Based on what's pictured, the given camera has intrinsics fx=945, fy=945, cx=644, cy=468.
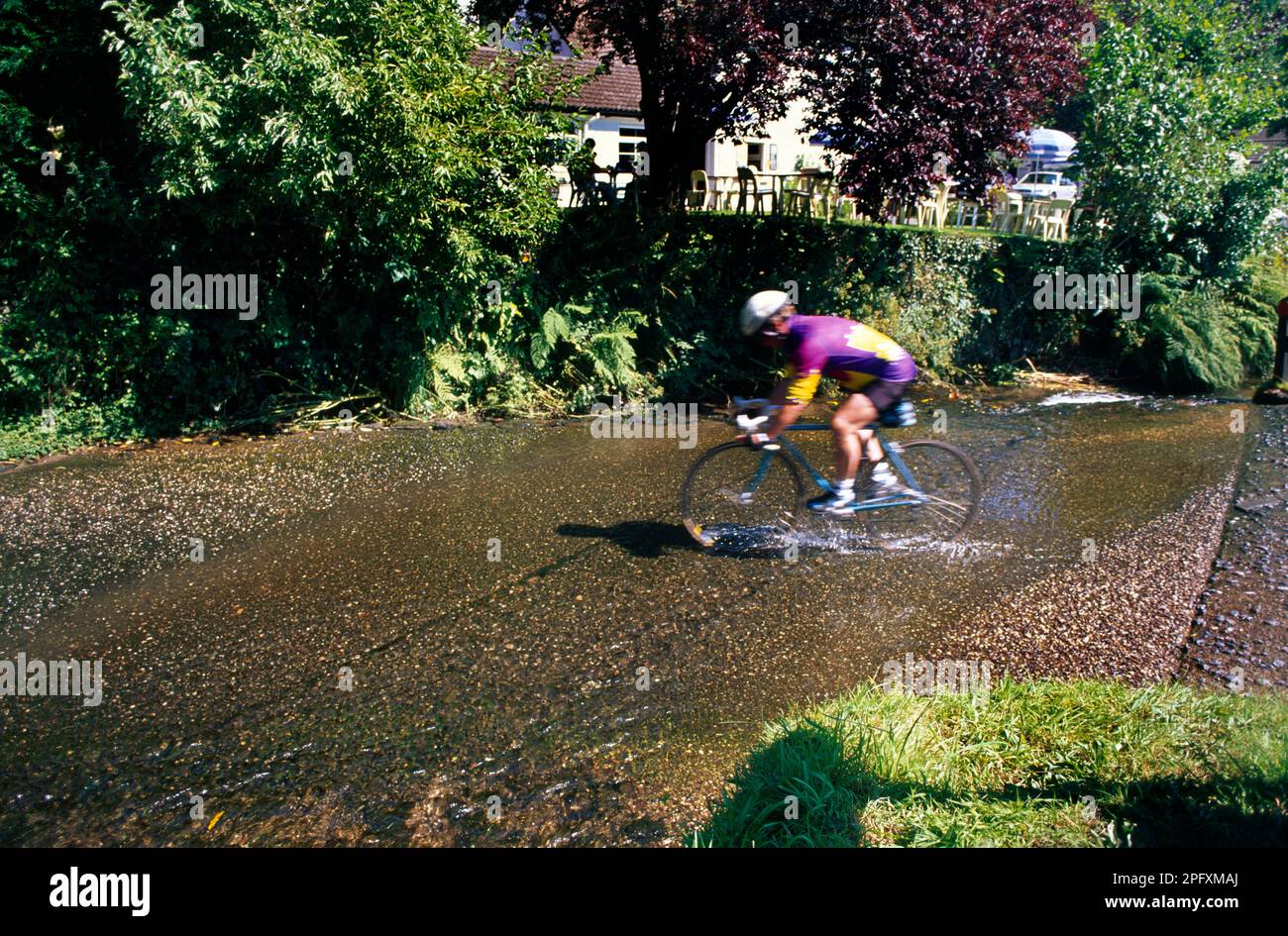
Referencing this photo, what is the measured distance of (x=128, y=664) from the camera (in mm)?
5703

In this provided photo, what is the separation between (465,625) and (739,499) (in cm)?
270

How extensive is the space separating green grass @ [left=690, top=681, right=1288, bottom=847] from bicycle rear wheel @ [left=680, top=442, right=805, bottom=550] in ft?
9.94

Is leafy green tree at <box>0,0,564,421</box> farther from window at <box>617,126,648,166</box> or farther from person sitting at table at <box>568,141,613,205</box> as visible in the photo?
window at <box>617,126,648,166</box>

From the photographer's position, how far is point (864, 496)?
7543 mm

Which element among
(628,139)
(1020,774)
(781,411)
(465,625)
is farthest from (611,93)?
(1020,774)

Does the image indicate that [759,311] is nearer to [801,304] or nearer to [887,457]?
[887,457]

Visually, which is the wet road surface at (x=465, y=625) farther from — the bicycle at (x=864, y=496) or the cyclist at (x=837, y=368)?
the cyclist at (x=837, y=368)

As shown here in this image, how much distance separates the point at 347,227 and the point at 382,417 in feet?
7.38

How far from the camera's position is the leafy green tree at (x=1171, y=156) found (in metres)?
14.9

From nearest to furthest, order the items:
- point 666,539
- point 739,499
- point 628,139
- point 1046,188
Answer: point 666,539 < point 739,499 < point 1046,188 < point 628,139

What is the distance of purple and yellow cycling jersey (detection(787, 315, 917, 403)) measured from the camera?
6816mm

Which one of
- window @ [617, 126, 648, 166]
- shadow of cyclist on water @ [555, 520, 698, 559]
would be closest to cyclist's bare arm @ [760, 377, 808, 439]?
shadow of cyclist on water @ [555, 520, 698, 559]

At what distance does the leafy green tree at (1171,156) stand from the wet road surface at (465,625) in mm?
7049

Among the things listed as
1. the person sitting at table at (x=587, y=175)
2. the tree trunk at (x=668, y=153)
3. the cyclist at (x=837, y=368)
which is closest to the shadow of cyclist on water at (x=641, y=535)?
the cyclist at (x=837, y=368)
